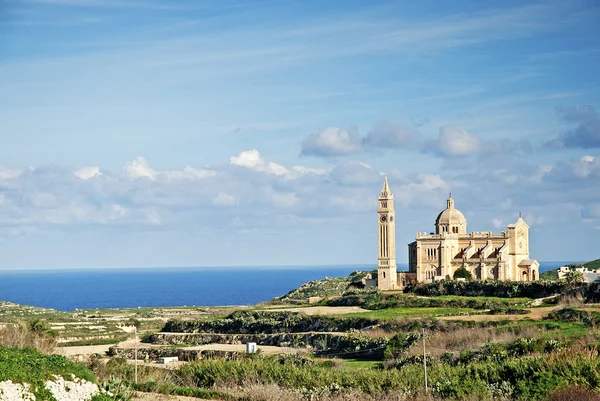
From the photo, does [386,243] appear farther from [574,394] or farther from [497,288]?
[574,394]

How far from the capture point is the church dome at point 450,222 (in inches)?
2891

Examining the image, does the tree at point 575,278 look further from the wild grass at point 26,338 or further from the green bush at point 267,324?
the wild grass at point 26,338

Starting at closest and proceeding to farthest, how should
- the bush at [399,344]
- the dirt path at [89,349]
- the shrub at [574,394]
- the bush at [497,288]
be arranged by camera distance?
the shrub at [574,394]
the bush at [399,344]
the dirt path at [89,349]
the bush at [497,288]

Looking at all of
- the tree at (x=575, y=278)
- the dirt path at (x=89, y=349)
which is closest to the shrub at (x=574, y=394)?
the dirt path at (x=89, y=349)

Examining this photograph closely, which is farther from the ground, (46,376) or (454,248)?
(454,248)

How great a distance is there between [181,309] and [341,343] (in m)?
37.5

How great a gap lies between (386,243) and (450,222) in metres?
5.20

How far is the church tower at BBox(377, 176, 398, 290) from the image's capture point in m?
73.0

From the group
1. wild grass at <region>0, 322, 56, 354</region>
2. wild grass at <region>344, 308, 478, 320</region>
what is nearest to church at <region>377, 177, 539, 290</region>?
wild grass at <region>344, 308, 478, 320</region>

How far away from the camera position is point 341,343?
149 ft

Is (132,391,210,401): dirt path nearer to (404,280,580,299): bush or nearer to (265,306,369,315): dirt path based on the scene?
(265,306,369,315): dirt path

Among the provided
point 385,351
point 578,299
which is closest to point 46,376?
point 385,351

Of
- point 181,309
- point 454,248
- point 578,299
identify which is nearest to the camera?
point 578,299

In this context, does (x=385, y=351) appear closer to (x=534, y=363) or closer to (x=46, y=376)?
(x=534, y=363)
